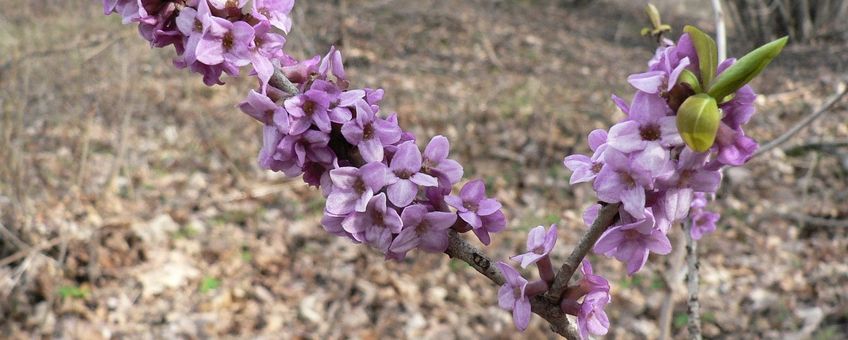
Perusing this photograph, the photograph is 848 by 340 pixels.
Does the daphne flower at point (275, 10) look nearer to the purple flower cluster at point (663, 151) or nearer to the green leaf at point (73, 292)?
the purple flower cluster at point (663, 151)

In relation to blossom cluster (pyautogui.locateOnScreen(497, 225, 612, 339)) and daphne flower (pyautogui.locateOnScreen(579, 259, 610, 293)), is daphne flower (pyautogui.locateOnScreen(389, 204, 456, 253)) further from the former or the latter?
daphne flower (pyautogui.locateOnScreen(579, 259, 610, 293))

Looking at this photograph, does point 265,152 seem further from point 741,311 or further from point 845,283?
point 845,283

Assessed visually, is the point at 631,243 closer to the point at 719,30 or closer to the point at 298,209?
the point at 719,30

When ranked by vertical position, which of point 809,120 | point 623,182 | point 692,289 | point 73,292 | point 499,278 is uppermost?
point 623,182

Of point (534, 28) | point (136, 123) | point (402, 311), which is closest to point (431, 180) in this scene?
point (402, 311)

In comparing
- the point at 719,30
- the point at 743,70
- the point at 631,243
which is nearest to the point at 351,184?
the point at 631,243

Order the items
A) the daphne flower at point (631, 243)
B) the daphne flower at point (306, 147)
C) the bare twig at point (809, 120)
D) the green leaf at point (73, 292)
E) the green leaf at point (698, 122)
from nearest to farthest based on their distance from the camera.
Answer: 1. the green leaf at point (698, 122)
2. the daphne flower at point (631, 243)
3. the daphne flower at point (306, 147)
4. the bare twig at point (809, 120)
5. the green leaf at point (73, 292)

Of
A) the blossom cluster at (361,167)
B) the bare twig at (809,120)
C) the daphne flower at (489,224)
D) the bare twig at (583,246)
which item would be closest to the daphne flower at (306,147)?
the blossom cluster at (361,167)

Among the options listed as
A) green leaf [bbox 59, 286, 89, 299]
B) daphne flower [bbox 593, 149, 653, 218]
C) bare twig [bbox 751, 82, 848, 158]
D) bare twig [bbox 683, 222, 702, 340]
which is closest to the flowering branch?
daphne flower [bbox 593, 149, 653, 218]
